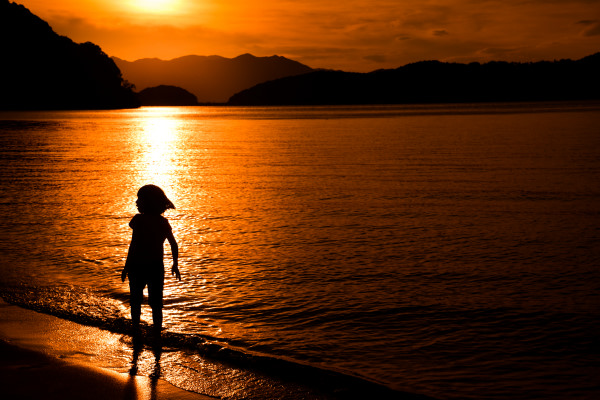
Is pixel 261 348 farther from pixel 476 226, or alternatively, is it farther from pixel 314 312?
pixel 476 226

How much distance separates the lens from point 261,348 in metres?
7.32

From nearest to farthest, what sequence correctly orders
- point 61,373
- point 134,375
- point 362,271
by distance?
point 61,373
point 134,375
point 362,271

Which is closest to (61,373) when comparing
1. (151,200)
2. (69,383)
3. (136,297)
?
(69,383)

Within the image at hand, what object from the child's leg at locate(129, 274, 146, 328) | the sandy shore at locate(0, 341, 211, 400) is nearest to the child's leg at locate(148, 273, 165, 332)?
the child's leg at locate(129, 274, 146, 328)

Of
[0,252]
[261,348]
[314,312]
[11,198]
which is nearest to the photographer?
[261,348]

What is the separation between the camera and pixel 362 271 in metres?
11.1

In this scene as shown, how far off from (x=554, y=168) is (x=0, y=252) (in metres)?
23.1

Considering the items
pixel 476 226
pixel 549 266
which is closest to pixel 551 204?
pixel 476 226

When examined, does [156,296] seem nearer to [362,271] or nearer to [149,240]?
[149,240]

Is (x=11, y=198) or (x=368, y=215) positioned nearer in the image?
(x=368, y=215)

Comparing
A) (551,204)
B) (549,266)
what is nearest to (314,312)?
(549,266)

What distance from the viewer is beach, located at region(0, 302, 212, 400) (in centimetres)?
550

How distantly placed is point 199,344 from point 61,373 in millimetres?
1781

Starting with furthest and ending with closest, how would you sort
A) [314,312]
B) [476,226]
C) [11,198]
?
[11,198]
[476,226]
[314,312]
